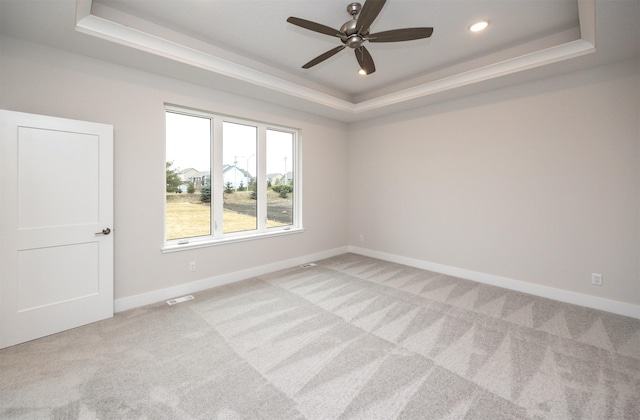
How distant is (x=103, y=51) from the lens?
2650 mm

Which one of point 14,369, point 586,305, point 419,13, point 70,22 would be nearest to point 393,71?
point 419,13

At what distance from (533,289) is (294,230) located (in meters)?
3.52

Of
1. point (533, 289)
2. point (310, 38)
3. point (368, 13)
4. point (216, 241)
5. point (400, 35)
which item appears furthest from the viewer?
point (216, 241)

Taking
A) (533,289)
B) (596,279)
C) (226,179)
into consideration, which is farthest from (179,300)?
(596,279)

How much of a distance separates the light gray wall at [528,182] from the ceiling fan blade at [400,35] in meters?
2.15

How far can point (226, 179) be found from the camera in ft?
13.0

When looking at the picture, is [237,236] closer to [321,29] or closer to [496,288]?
[321,29]

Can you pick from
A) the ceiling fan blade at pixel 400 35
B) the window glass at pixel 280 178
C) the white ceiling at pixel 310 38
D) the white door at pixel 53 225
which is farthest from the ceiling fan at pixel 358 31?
the window glass at pixel 280 178

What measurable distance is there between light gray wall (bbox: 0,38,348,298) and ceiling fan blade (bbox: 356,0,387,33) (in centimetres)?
231

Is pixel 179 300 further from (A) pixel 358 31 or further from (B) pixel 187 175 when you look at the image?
(A) pixel 358 31

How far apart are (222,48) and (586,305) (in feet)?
17.2

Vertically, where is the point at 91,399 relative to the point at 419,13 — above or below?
below

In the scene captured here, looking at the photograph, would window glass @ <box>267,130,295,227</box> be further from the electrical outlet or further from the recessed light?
the electrical outlet

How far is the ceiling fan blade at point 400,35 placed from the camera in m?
2.20
